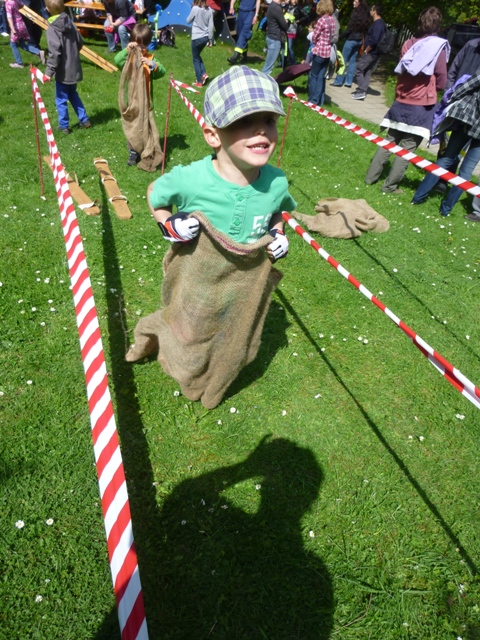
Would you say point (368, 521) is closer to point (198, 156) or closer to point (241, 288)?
point (241, 288)

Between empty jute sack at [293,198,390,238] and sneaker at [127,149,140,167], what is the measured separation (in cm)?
275

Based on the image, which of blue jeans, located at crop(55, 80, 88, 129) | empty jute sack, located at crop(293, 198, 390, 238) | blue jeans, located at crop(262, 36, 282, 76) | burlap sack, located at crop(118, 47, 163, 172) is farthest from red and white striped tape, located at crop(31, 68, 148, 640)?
blue jeans, located at crop(262, 36, 282, 76)

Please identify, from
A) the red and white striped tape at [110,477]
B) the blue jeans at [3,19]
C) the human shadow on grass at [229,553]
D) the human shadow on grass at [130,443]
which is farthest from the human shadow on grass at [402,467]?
the blue jeans at [3,19]

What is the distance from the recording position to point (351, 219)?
Answer: 234 inches

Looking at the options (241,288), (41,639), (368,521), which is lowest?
(41,639)

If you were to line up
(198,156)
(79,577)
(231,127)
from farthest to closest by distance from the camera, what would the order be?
(198,156) → (79,577) → (231,127)

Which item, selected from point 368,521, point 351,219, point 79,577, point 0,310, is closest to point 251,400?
point 368,521

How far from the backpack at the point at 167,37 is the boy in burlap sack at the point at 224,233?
15.9m

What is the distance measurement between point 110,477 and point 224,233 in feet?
4.32

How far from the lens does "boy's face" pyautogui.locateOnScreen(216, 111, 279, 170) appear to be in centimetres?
197

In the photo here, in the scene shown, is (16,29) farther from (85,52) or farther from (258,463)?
(258,463)

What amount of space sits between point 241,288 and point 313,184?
5388 millimetres

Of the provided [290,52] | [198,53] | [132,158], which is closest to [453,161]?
[132,158]

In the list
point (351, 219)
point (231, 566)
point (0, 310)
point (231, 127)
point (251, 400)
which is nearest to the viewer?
point (231, 127)
